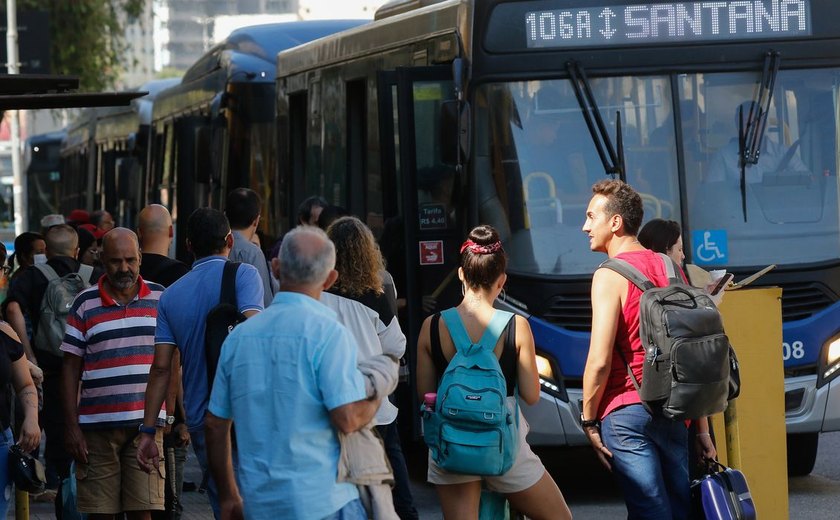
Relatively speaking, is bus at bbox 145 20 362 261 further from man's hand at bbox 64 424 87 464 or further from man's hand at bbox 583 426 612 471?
man's hand at bbox 583 426 612 471

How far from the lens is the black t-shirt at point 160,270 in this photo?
7.57 m

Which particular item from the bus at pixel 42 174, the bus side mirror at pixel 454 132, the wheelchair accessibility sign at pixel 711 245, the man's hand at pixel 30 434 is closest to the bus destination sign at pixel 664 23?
the bus side mirror at pixel 454 132

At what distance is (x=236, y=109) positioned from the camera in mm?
16094

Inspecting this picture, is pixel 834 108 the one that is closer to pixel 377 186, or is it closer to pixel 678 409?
pixel 377 186

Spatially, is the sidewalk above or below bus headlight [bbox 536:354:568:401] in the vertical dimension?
below

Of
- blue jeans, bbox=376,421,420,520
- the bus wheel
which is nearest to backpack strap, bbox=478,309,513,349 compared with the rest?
blue jeans, bbox=376,421,420,520

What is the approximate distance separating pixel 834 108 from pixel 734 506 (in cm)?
409

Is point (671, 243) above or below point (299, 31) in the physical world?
below

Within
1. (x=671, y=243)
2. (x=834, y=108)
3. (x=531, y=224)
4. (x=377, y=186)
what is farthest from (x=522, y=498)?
(x=377, y=186)

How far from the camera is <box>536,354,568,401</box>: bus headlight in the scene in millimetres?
9406

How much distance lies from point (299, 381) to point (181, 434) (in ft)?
7.82

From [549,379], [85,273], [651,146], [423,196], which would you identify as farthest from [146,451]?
[651,146]

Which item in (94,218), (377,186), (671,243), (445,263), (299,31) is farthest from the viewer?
(299,31)

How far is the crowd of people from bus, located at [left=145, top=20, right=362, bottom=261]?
7323 mm
